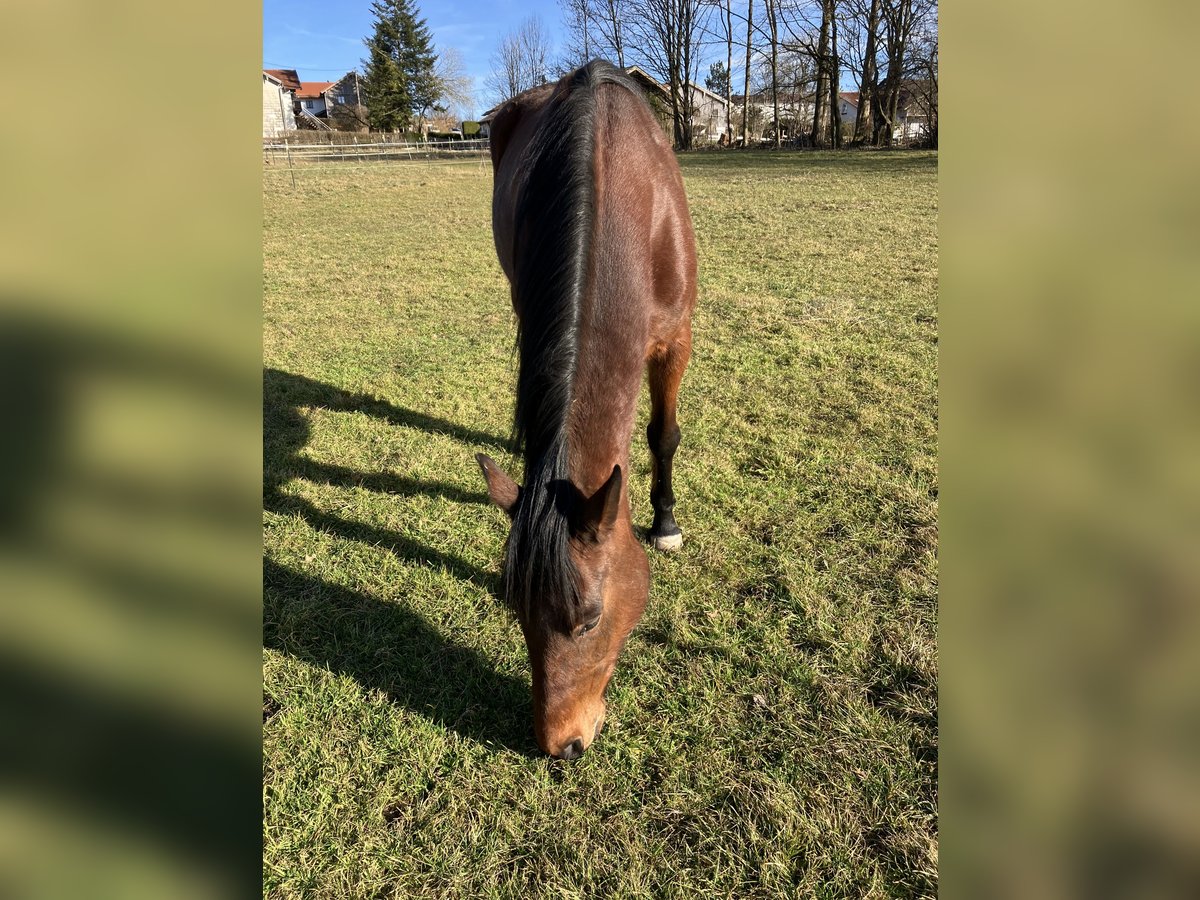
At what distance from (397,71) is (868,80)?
27.6 m

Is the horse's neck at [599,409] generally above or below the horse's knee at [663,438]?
above

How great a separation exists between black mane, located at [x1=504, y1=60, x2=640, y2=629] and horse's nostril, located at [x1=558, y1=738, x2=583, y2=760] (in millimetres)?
479

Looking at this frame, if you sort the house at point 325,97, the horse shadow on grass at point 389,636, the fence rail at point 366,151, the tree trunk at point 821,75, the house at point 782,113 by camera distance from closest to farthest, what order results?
the horse shadow on grass at point 389,636 → the fence rail at point 366,151 → the tree trunk at point 821,75 → the house at point 782,113 → the house at point 325,97

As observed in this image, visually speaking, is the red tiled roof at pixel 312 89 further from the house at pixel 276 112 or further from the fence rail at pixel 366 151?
the fence rail at pixel 366 151

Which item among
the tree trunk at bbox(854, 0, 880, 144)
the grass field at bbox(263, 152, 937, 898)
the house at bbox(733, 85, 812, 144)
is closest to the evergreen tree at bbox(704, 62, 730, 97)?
the house at bbox(733, 85, 812, 144)

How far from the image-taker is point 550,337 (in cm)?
206

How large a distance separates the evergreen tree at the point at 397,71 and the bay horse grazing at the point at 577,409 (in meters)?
45.0

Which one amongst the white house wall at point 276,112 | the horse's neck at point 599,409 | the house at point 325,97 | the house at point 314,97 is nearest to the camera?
the horse's neck at point 599,409

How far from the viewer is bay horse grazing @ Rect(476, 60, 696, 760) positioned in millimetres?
1834

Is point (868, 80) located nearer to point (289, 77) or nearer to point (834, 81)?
point (834, 81)

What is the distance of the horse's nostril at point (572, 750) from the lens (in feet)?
6.79

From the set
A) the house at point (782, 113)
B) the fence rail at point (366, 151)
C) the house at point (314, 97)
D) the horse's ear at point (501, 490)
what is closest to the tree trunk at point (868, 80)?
the house at point (782, 113)

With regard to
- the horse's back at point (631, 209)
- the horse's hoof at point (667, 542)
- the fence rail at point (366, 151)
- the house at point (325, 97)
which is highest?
the house at point (325, 97)
